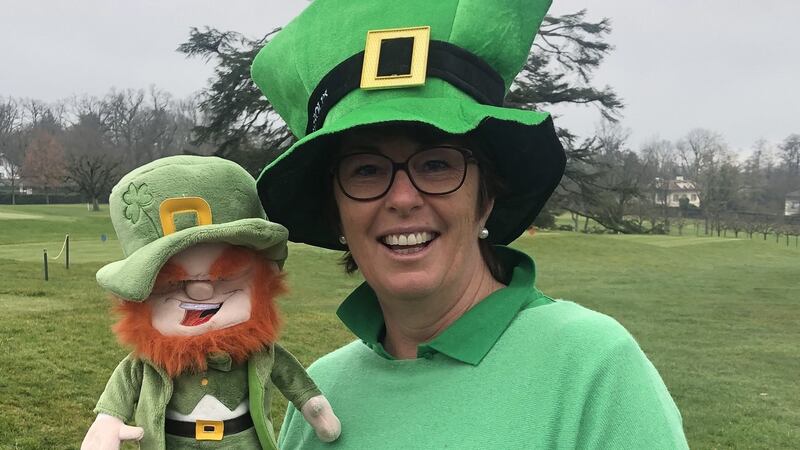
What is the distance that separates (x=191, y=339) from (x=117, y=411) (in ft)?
0.78

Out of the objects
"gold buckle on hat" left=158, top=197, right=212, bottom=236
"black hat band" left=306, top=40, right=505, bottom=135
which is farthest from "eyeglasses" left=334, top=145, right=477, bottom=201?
"gold buckle on hat" left=158, top=197, right=212, bottom=236

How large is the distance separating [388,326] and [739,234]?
55.7 metres

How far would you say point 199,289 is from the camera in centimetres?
176

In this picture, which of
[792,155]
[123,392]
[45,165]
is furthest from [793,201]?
[123,392]

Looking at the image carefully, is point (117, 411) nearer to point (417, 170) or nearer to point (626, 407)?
point (417, 170)

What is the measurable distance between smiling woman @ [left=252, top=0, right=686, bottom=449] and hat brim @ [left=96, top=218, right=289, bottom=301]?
16 cm

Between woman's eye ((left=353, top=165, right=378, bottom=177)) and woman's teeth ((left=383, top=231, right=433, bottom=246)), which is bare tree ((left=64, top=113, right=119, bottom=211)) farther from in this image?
woman's teeth ((left=383, top=231, right=433, bottom=246))

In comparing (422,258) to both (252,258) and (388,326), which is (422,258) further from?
(252,258)

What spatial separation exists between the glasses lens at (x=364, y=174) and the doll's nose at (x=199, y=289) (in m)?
0.42

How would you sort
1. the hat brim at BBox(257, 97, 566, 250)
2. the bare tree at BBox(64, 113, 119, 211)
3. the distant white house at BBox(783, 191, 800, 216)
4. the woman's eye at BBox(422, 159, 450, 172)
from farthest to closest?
the distant white house at BBox(783, 191, 800, 216), the bare tree at BBox(64, 113, 119, 211), the woman's eye at BBox(422, 159, 450, 172), the hat brim at BBox(257, 97, 566, 250)

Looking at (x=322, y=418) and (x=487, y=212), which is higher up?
(x=487, y=212)

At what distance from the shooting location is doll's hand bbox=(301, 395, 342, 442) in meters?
1.74

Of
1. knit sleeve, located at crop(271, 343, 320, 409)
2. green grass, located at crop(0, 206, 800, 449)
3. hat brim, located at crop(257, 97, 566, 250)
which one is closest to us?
hat brim, located at crop(257, 97, 566, 250)

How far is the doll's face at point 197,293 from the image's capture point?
5.76ft
